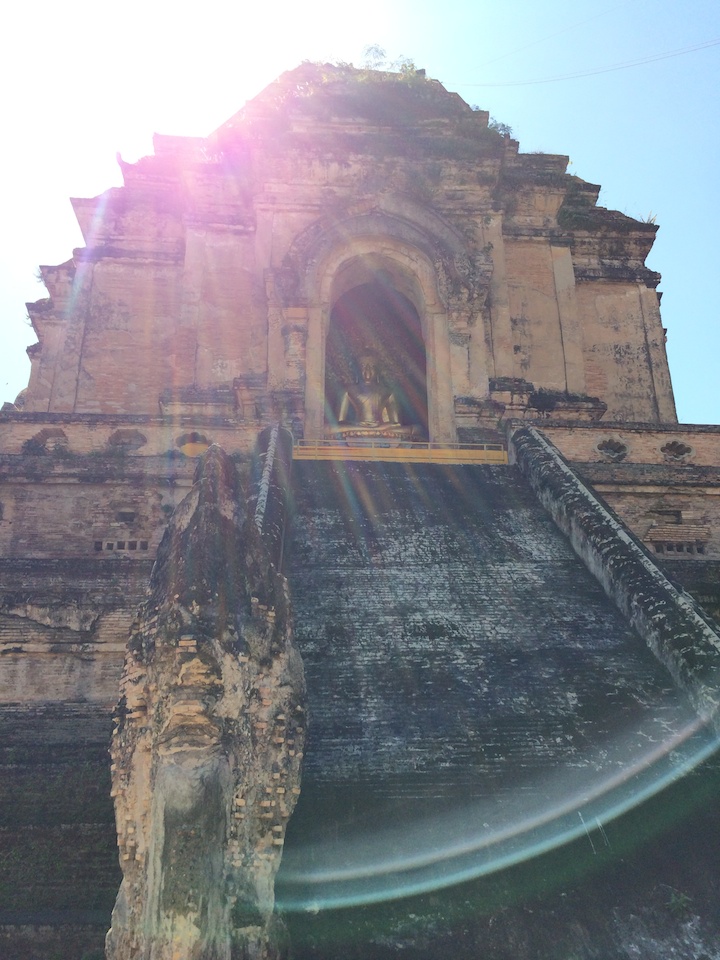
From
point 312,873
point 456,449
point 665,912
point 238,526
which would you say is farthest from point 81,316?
point 665,912

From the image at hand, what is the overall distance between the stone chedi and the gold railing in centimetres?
722

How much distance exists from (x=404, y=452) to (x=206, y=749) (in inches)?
378

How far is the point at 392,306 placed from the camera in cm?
2112

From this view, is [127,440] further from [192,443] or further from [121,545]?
[121,545]

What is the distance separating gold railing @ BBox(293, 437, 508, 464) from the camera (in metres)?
14.9

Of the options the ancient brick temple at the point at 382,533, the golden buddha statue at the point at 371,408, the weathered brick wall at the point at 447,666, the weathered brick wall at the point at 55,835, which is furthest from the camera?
the golden buddha statue at the point at 371,408

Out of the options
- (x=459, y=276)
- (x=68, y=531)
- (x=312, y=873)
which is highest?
(x=459, y=276)

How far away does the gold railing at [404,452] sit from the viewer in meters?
14.9

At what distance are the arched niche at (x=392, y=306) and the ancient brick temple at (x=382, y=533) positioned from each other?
3.3 inches

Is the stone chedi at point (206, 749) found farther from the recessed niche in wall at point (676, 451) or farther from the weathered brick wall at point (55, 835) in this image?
the recessed niche in wall at point (676, 451)

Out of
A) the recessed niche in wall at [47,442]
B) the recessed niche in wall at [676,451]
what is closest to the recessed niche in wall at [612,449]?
the recessed niche in wall at [676,451]

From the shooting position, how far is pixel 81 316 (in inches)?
747

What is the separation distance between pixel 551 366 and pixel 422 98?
700 centimetres

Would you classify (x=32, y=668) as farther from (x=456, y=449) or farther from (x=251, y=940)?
(x=456, y=449)
